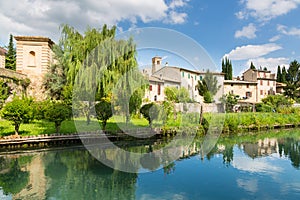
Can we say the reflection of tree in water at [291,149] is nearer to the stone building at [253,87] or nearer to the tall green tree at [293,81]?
the stone building at [253,87]

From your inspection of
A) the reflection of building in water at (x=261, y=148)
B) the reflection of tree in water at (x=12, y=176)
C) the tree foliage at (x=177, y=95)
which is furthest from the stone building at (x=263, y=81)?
the reflection of tree in water at (x=12, y=176)

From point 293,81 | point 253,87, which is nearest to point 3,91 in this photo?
point 253,87

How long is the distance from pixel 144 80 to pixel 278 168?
9.04 metres

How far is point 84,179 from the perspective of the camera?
7773 mm

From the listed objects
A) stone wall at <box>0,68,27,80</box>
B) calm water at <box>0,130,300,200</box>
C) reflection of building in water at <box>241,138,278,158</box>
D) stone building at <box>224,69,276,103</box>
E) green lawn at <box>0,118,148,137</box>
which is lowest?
calm water at <box>0,130,300,200</box>

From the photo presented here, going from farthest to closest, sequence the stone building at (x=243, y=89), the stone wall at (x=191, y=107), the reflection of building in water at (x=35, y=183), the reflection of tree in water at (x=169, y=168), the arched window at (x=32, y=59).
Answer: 1. the stone building at (x=243, y=89)
2. the stone wall at (x=191, y=107)
3. the arched window at (x=32, y=59)
4. the reflection of tree in water at (x=169, y=168)
5. the reflection of building in water at (x=35, y=183)

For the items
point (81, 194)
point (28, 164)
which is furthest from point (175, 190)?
point (28, 164)

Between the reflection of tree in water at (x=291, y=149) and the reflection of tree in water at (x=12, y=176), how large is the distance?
386 inches

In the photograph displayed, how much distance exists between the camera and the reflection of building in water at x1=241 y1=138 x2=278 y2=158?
40.6 feet

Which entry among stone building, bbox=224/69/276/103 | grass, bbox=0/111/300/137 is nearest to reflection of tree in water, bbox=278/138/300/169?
grass, bbox=0/111/300/137

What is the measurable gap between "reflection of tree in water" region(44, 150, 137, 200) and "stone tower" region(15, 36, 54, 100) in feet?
34.2

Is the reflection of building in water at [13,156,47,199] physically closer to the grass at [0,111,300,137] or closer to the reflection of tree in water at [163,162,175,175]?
the grass at [0,111,300,137]

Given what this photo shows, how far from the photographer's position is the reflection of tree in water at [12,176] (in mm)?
6910

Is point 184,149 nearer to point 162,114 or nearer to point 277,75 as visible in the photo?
point 162,114
